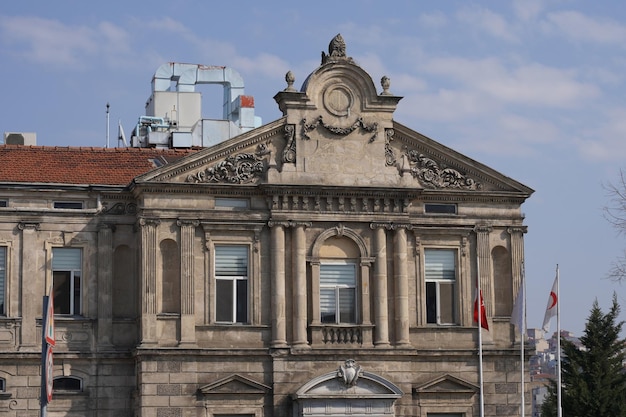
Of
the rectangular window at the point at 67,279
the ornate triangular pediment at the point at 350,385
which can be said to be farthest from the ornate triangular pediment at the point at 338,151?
the ornate triangular pediment at the point at 350,385

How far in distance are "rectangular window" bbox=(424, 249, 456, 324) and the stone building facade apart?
53 millimetres

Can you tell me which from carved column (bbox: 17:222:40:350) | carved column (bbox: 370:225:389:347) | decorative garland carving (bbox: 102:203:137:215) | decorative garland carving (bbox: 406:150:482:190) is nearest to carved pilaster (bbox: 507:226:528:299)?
decorative garland carving (bbox: 406:150:482:190)

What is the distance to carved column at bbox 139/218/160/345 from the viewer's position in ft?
139

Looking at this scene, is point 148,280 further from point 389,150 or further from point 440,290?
point 440,290

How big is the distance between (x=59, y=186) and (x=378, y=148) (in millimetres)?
10499

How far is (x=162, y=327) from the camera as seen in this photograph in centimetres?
4266

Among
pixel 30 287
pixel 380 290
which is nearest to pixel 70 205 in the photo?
pixel 30 287

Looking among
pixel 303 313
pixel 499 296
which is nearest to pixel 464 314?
pixel 499 296

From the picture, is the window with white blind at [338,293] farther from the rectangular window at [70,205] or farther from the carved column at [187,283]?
the rectangular window at [70,205]

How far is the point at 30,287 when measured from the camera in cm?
4316

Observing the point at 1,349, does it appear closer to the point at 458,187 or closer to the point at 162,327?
the point at 162,327

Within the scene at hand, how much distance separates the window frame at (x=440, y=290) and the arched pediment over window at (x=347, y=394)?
3.19m

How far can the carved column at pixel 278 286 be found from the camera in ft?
141

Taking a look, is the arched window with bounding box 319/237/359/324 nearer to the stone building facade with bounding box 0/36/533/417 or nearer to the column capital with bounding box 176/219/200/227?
the stone building facade with bounding box 0/36/533/417
